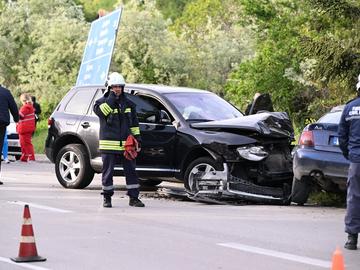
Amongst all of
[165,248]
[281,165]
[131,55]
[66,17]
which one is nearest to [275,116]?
[281,165]

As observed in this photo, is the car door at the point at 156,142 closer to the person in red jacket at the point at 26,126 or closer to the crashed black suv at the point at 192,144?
the crashed black suv at the point at 192,144

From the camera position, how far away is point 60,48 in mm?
46250

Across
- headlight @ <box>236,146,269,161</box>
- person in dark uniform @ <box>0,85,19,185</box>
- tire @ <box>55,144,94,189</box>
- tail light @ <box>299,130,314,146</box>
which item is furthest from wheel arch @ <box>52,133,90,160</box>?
tail light @ <box>299,130,314,146</box>

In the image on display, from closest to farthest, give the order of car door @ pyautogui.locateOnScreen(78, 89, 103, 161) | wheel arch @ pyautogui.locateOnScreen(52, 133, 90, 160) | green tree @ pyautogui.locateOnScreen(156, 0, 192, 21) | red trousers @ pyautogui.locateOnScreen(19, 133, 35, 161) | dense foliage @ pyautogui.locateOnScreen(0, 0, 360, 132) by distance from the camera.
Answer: car door @ pyautogui.locateOnScreen(78, 89, 103, 161), wheel arch @ pyautogui.locateOnScreen(52, 133, 90, 160), red trousers @ pyautogui.locateOnScreen(19, 133, 35, 161), dense foliage @ pyautogui.locateOnScreen(0, 0, 360, 132), green tree @ pyautogui.locateOnScreen(156, 0, 192, 21)

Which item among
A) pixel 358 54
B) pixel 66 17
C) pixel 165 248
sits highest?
pixel 66 17

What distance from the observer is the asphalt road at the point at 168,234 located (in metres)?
7.89

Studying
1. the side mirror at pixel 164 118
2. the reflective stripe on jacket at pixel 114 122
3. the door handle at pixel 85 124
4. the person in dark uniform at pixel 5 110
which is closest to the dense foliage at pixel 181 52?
the side mirror at pixel 164 118

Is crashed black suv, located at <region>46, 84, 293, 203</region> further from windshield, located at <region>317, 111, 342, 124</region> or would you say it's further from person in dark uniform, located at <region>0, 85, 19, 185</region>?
windshield, located at <region>317, 111, 342, 124</region>

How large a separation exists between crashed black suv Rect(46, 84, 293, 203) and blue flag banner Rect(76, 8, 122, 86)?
8095 millimetres

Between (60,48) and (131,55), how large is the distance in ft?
13.8

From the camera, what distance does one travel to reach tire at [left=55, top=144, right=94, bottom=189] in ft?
46.9

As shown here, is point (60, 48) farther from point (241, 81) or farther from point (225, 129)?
point (225, 129)

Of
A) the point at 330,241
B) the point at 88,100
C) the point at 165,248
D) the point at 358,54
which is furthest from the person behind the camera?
the point at 358,54

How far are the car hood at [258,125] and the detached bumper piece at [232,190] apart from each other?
62 centimetres
